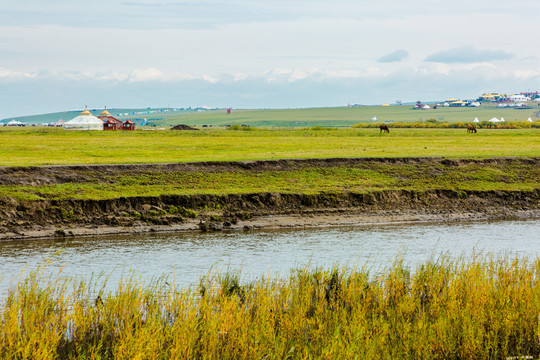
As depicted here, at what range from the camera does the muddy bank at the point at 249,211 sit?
99.0ft

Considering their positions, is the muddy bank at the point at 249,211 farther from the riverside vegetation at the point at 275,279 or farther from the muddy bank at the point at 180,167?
the muddy bank at the point at 180,167

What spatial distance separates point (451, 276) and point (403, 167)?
90.7 ft

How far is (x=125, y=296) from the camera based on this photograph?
1319cm

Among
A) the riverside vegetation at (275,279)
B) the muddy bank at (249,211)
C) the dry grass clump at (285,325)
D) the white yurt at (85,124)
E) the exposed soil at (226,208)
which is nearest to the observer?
the dry grass clump at (285,325)

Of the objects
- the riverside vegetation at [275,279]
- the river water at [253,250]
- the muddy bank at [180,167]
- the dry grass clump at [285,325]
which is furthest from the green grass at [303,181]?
the dry grass clump at [285,325]

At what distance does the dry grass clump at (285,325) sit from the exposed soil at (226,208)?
17.0 m

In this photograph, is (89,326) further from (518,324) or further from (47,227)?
(47,227)

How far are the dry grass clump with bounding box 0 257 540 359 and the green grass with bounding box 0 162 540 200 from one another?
19.8 meters

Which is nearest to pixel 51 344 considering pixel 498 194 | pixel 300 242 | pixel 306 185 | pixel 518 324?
pixel 518 324

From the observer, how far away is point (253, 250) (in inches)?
1023

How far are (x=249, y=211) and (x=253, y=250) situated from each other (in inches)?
320

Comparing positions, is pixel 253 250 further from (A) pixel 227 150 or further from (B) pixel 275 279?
(A) pixel 227 150

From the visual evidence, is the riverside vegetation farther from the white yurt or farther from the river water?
the white yurt

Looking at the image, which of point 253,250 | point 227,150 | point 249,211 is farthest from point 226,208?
point 227,150
